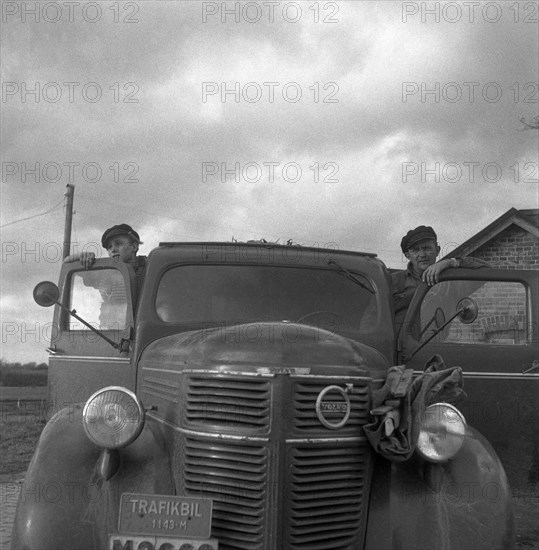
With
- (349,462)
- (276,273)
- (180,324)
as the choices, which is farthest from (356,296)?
(349,462)

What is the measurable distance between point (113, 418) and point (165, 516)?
55 cm

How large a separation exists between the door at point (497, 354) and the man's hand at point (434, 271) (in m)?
0.16

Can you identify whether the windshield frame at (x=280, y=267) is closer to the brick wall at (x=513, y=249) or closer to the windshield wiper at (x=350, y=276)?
the windshield wiper at (x=350, y=276)

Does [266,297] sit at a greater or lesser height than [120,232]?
lesser

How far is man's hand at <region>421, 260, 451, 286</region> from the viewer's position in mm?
4406

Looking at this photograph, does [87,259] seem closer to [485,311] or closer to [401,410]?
[401,410]

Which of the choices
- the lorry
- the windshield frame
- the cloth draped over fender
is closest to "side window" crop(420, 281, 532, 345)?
the windshield frame

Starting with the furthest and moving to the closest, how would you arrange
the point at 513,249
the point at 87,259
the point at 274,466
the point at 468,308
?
the point at 513,249
the point at 87,259
the point at 468,308
the point at 274,466

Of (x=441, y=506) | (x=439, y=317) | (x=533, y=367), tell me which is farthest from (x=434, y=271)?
(x=441, y=506)

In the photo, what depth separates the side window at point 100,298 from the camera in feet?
15.2

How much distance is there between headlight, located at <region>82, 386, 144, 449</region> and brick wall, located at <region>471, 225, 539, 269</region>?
31.5 ft

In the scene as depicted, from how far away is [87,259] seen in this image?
4.77 metres

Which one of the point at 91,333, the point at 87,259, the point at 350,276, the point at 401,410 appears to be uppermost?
the point at 87,259

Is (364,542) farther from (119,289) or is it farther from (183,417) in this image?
(119,289)
